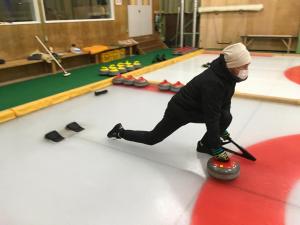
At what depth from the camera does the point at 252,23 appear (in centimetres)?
741

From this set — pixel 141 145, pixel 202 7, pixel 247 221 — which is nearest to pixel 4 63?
pixel 141 145

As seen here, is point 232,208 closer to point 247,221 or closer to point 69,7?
point 247,221

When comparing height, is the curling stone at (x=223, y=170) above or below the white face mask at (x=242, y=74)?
below

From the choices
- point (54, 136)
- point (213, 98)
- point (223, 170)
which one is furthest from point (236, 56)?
point (54, 136)

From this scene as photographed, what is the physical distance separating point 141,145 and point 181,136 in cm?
40

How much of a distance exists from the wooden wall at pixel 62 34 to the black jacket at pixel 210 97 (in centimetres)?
400

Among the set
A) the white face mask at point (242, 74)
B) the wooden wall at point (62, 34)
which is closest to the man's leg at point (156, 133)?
the white face mask at point (242, 74)

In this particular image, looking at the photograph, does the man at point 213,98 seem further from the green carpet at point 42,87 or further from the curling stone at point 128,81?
the green carpet at point 42,87

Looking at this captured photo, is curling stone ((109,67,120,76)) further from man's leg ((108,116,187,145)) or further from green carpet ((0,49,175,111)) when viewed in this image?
man's leg ((108,116,187,145))

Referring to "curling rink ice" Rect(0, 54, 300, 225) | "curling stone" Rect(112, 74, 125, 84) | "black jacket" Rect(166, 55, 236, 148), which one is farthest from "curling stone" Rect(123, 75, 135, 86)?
"black jacket" Rect(166, 55, 236, 148)

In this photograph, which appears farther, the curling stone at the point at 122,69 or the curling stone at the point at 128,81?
the curling stone at the point at 122,69

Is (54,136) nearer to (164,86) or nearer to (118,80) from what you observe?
(164,86)

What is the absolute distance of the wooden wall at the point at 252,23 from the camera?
22.8 feet

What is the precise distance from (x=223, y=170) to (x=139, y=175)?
0.57 m
